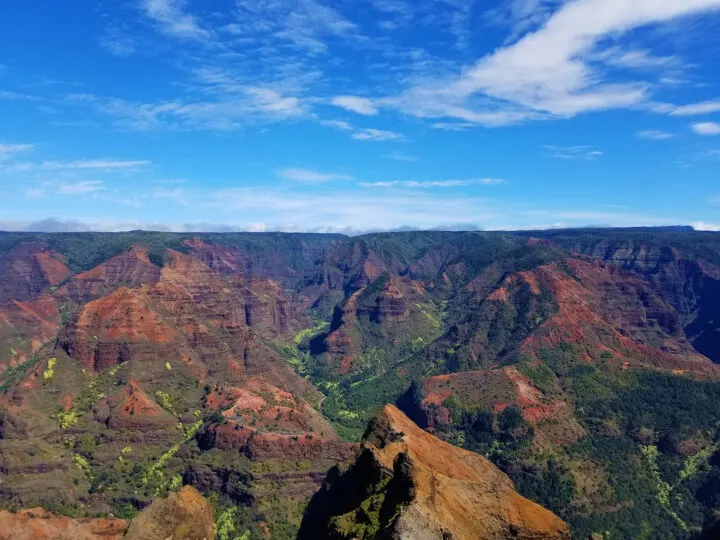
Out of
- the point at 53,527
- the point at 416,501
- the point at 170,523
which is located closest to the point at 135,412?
the point at 53,527

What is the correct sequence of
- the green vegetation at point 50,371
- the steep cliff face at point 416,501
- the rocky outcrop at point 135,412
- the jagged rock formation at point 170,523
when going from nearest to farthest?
the steep cliff face at point 416,501 → the jagged rock formation at point 170,523 → the rocky outcrop at point 135,412 → the green vegetation at point 50,371

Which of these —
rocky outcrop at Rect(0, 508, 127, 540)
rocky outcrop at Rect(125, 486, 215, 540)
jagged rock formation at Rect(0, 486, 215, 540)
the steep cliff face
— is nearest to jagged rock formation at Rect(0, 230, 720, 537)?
rocky outcrop at Rect(0, 508, 127, 540)

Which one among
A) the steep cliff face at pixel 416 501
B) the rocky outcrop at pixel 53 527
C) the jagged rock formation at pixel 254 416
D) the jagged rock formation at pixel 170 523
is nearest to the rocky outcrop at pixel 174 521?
the jagged rock formation at pixel 170 523

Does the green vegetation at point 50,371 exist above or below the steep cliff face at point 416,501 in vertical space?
below

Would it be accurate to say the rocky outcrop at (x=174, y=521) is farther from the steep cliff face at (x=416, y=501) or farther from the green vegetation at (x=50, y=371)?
the green vegetation at (x=50, y=371)

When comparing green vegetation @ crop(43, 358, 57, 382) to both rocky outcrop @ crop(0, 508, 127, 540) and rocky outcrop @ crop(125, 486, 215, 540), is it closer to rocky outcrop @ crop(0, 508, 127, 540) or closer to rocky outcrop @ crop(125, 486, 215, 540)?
rocky outcrop @ crop(0, 508, 127, 540)

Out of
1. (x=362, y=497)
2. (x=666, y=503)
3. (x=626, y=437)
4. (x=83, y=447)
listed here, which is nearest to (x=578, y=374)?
(x=626, y=437)

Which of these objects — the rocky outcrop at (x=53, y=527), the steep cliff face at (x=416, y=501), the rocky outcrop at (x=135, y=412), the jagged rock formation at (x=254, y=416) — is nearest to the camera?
the steep cliff face at (x=416, y=501)

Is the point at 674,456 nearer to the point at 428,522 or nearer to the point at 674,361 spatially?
the point at 674,361
